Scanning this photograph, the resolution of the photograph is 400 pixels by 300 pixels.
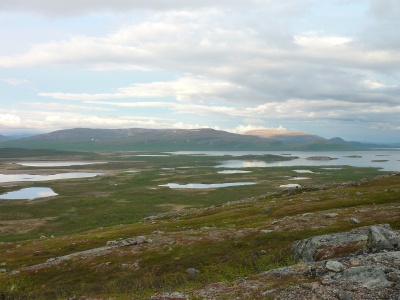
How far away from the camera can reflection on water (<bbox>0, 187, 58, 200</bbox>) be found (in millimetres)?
135250

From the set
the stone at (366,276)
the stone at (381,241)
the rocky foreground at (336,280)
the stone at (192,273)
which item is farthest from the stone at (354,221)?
the stone at (366,276)

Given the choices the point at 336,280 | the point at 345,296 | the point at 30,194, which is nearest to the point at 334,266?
the point at 336,280

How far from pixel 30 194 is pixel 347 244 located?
148236 mm

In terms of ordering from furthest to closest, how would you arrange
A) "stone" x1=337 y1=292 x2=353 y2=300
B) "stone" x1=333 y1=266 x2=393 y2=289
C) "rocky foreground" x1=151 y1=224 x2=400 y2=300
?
"stone" x1=333 y1=266 x2=393 y2=289 → "rocky foreground" x1=151 y1=224 x2=400 y2=300 → "stone" x1=337 y1=292 x2=353 y2=300

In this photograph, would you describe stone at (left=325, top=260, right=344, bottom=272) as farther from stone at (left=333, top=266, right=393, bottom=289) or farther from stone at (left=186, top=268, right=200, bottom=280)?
stone at (left=186, top=268, right=200, bottom=280)

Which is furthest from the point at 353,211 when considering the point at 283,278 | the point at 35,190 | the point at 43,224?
the point at 35,190

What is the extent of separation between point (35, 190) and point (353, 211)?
→ 5950 inches

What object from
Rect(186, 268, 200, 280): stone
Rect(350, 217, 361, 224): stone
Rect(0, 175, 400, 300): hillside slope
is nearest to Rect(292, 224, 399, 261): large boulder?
Rect(0, 175, 400, 300): hillside slope

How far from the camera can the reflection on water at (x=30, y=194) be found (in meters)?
135

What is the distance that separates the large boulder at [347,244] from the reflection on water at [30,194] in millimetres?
130746

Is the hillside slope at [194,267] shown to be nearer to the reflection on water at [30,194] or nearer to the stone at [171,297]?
the stone at [171,297]

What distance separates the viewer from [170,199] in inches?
5005

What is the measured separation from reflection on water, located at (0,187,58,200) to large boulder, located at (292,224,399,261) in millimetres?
130746

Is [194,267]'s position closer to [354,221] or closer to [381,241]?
[381,241]
